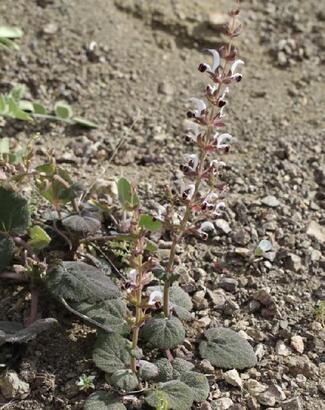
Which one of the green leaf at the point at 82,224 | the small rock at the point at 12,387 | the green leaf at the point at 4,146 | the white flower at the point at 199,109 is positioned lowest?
the small rock at the point at 12,387

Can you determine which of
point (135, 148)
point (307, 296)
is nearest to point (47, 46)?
point (135, 148)

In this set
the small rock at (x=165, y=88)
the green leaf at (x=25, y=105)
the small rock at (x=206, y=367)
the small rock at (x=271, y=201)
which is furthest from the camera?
the small rock at (x=165, y=88)

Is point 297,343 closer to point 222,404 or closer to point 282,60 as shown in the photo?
point 222,404

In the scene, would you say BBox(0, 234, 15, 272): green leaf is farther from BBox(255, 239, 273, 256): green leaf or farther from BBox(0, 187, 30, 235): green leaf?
BBox(255, 239, 273, 256): green leaf

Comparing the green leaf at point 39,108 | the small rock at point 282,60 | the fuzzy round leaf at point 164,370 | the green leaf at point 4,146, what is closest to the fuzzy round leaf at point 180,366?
the fuzzy round leaf at point 164,370

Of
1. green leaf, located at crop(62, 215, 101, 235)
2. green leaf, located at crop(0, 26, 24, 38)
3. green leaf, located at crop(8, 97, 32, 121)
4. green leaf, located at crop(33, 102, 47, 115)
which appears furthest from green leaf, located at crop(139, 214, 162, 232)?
green leaf, located at crop(0, 26, 24, 38)

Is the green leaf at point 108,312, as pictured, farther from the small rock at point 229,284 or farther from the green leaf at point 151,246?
the small rock at point 229,284

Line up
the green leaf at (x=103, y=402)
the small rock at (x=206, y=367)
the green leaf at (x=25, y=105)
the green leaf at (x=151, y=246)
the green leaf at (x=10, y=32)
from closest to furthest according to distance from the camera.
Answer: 1. the green leaf at (x=103, y=402)
2. the small rock at (x=206, y=367)
3. the green leaf at (x=151, y=246)
4. the green leaf at (x=25, y=105)
5. the green leaf at (x=10, y=32)
